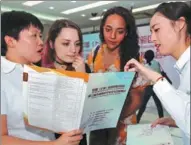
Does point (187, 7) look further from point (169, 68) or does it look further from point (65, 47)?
point (65, 47)

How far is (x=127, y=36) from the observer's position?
108cm

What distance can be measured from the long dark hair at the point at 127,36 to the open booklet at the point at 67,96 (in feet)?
0.82

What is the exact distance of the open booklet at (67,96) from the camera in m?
0.75

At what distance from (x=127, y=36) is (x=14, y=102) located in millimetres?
545

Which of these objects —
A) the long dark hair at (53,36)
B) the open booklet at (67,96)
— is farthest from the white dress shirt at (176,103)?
the long dark hair at (53,36)

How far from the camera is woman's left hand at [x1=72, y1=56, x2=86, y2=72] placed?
1052mm

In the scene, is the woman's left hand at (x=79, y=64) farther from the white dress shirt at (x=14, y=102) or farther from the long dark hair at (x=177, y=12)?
the long dark hair at (x=177, y=12)

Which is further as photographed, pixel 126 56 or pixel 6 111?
pixel 126 56

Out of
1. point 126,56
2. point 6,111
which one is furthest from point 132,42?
point 6,111

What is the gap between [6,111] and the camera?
0.85m

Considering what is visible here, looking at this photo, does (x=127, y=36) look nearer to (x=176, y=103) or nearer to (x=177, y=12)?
(x=177, y=12)

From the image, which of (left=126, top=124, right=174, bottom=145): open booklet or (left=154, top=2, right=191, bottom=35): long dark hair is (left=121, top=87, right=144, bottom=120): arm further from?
(left=154, top=2, right=191, bottom=35): long dark hair

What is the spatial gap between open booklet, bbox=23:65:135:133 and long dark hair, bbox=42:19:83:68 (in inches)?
12.1

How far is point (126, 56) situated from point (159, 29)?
291 mm
